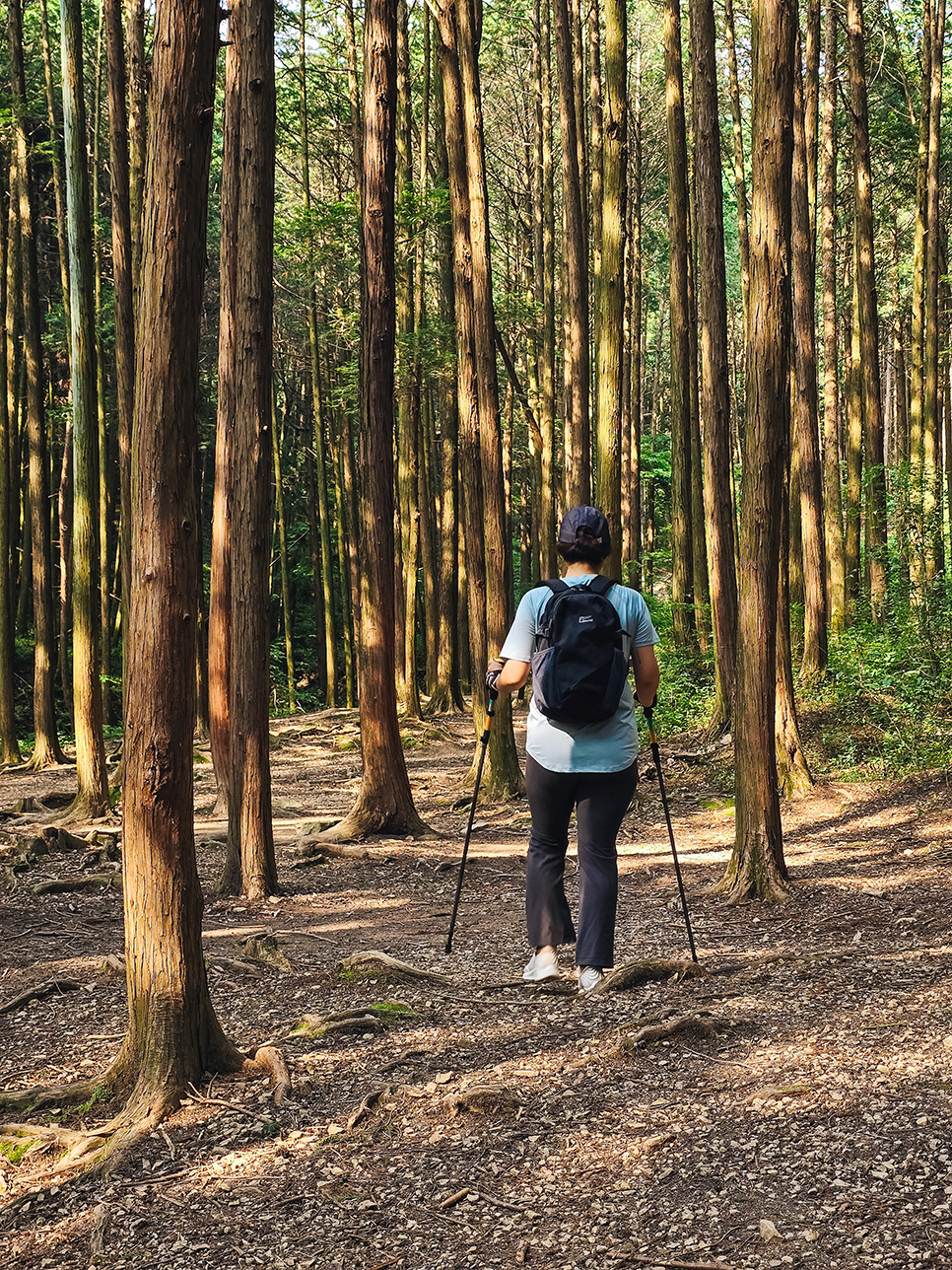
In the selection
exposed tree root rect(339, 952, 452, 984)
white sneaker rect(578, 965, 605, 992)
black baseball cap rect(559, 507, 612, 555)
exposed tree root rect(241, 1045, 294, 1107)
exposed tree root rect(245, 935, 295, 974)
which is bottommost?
exposed tree root rect(245, 935, 295, 974)

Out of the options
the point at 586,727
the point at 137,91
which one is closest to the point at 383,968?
the point at 586,727

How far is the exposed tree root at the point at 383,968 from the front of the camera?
18.5ft

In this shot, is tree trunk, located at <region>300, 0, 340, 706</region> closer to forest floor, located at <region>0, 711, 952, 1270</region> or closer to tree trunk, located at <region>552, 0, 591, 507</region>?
tree trunk, located at <region>552, 0, 591, 507</region>

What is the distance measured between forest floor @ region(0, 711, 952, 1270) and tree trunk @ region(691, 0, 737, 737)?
18.3ft

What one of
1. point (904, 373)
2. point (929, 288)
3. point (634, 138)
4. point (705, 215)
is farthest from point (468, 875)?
point (904, 373)

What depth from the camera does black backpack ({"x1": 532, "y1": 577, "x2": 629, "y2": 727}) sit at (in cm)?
471

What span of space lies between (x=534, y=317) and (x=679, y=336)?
5573 mm

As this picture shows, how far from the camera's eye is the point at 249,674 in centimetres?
797

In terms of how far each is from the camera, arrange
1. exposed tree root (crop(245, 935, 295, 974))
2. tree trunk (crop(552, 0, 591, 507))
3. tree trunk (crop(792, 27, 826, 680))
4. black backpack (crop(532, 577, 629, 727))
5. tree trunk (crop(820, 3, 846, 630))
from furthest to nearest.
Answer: tree trunk (crop(820, 3, 846, 630))
tree trunk (crop(792, 27, 826, 680))
tree trunk (crop(552, 0, 591, 507))
exposed tree root (crop(245, 935, 295, 974))
black backpack (crop(532, 577, 629, 727))

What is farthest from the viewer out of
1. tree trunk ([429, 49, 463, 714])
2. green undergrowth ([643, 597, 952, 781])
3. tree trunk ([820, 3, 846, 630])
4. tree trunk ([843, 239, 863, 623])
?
tree trunk ([429, 49, 463, 714])

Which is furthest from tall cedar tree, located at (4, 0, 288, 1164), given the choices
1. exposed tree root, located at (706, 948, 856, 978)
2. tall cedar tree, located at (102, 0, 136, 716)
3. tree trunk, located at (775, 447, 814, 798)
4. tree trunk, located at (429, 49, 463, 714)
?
tree trunk, located at (429, 49, 463, 714)

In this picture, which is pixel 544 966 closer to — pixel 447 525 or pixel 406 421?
pixel 406 421

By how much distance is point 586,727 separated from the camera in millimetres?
4828

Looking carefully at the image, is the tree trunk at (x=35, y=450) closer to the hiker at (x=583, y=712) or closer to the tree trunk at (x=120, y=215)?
the tree trunk at (x=120, y=215)
